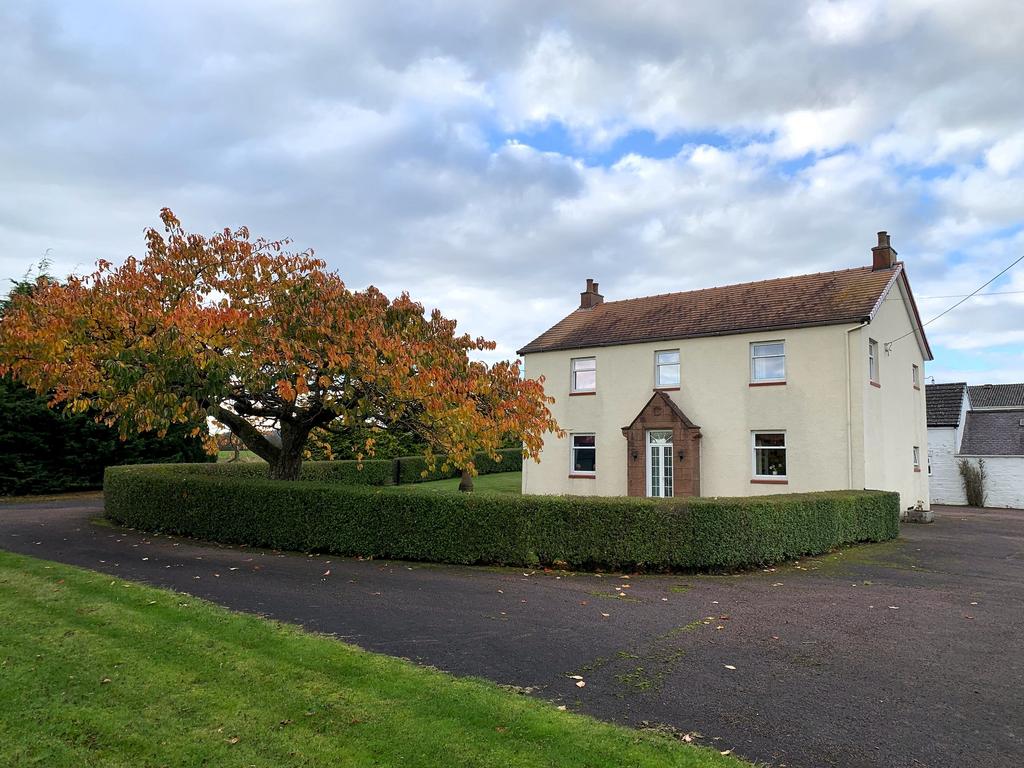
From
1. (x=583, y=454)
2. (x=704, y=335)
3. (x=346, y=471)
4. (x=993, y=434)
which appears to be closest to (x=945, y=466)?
(x=993, y=434)

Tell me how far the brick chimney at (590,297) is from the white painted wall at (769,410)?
3.66 metres

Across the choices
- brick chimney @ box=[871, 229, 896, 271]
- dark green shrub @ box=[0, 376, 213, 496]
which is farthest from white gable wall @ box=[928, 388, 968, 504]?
dark green shrub @ box=[0, 376, 213, 496]

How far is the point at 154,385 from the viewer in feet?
32.0

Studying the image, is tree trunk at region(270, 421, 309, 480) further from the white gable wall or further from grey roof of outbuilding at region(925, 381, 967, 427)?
the white gable wall

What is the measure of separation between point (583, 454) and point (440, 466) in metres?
5.81

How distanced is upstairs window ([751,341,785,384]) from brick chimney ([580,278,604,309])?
8.44 metres

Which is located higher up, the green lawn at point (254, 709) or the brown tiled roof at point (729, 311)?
the brown tiled roof at point (729, 311)

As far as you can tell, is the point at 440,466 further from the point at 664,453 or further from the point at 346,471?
the point at 664,453

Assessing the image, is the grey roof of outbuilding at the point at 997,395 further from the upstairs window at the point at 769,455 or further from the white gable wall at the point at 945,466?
the upstairs window at the point at 769,455

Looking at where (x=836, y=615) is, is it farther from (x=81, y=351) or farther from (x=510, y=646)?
(x=81, y=351)

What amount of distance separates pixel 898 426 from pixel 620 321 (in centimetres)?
1016

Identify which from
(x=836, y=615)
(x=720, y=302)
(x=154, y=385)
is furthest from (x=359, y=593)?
(x=720, y=302)

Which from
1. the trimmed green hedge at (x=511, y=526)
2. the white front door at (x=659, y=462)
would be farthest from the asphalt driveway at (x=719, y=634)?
the white front door at (x=659, y=462)

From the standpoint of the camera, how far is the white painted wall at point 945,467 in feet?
104
